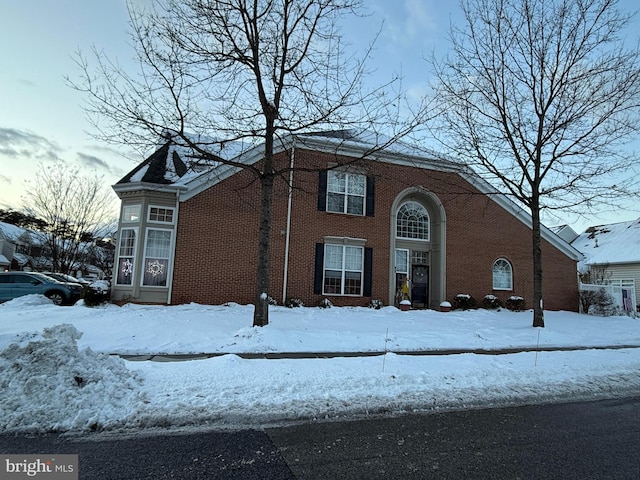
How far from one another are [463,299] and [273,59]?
12.6 metres

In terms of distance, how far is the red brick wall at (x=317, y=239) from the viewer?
14688mm

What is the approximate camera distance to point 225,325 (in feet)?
34.8

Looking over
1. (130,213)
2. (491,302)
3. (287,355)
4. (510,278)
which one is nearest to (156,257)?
(130,213)

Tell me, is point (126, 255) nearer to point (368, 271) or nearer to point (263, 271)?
point (263, 271)

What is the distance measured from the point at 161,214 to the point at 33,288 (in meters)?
6.40

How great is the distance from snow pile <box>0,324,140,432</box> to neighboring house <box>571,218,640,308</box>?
29.3 metres

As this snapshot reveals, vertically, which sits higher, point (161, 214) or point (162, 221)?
point (161, 214)

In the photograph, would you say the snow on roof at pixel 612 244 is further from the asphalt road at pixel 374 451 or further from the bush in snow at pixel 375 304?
the asphalt road at pixel 374 451

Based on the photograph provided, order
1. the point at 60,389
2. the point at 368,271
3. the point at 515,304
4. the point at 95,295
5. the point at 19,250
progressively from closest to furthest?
the point at 60,389 < the point at 95,295 < the point at 368,271 < the point at 515,304 < the point at 19,250

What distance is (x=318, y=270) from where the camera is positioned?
52.4 ft

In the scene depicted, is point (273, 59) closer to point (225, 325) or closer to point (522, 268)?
point (225, 325)

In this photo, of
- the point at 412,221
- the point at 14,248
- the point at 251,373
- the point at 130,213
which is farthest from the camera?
the point at 14,248

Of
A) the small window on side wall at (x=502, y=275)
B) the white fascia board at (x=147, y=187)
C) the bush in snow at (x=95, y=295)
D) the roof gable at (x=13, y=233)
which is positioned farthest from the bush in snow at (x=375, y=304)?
the roof gable at (x=13, y=233)

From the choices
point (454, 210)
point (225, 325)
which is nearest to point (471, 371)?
point (225, 325)
